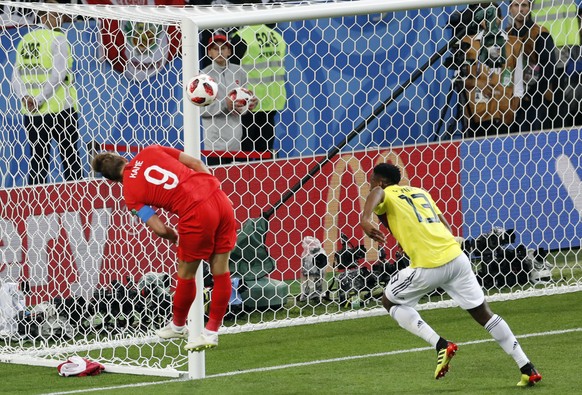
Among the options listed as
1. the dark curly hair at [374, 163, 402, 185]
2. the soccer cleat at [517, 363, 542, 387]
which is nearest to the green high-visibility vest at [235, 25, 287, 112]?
the dark curly hair at [374, 163, 402, 185]

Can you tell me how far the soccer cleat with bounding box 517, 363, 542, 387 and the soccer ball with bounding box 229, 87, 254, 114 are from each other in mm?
A: 4196

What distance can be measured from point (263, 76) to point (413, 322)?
4.87 metres

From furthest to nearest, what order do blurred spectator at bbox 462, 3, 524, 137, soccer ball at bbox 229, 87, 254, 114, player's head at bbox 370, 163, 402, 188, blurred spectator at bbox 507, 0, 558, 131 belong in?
blurred spectator at bbox 507, 0, 558, 131
blurred spectator at bbox 462, 3, 524, 137
soccer ball at bbox 229, 87, 254, 114
player's head at bbox 370, 163, 402, 188

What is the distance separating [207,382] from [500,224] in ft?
16.0

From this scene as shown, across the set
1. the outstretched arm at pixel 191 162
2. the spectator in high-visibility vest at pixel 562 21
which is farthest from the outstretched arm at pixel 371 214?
the spectator in high-visibility vest at pixel 562 21

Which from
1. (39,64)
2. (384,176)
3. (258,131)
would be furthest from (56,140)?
(384,176)

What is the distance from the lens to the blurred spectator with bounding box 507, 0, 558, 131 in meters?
12.5

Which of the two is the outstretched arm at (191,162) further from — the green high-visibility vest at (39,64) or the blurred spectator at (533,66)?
the blurred spectator at (533,66)

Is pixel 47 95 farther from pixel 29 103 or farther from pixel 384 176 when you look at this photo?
pixel 384 176

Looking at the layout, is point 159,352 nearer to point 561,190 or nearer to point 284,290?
point 284,290

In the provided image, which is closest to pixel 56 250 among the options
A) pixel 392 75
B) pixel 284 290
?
pixel 284 290

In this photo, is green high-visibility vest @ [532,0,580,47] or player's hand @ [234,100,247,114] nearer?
player's hand @ [234,100,247,114]

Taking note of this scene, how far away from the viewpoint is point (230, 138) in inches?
466

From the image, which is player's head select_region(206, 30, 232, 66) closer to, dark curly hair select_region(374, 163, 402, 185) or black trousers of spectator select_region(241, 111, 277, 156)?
black trousers of spectator select_region(241, 111, 277, 156)
